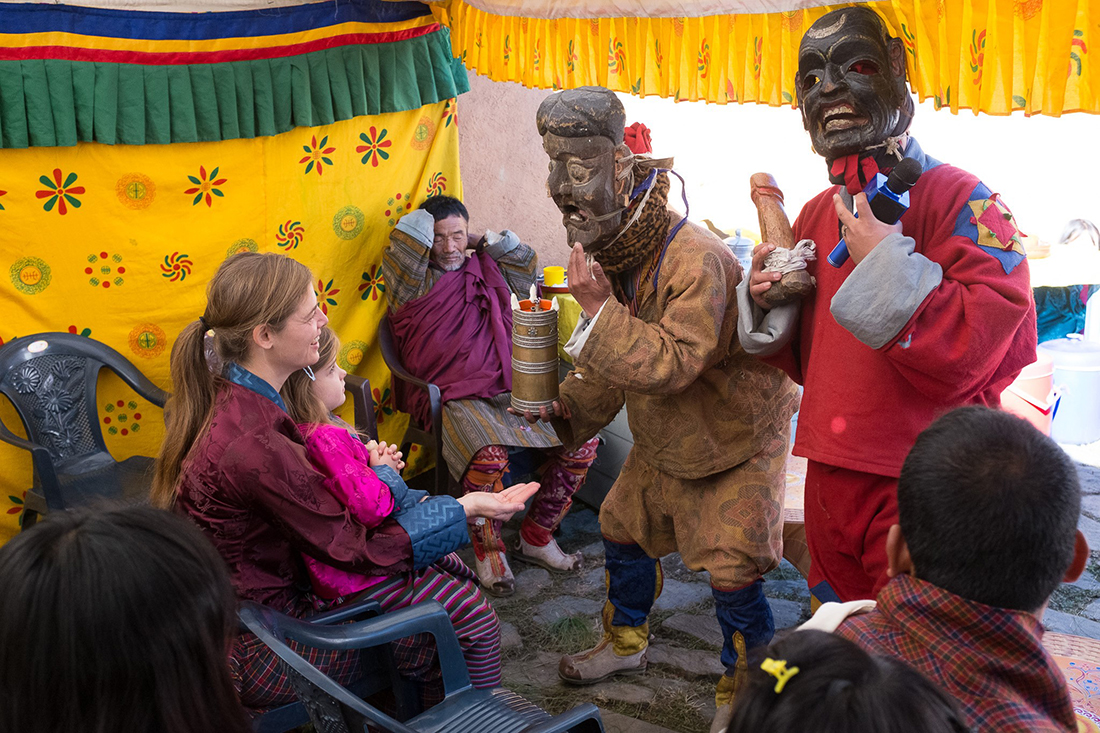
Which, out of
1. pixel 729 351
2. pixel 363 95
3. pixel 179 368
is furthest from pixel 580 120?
pixel 363 95

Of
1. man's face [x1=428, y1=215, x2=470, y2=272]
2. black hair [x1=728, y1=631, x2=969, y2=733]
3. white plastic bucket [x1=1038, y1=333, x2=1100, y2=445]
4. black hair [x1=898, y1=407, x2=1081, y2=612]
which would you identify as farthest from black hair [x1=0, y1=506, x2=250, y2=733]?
white plastic bucket [x1=1038, y1=333, x2=1100, y2=445]

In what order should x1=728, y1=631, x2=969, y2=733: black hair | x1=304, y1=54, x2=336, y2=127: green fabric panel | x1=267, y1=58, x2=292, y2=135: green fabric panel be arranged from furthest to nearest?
x1=304, y1=54, x2=336, y2=127: green fabric panel
x1=267, y1=58, x2=292, y2=135: green fabric panel
x1=728, y1=631, x2=969, y2=733: black hair

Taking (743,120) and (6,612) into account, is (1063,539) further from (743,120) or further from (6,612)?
(743,120)

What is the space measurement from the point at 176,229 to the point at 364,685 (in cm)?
238

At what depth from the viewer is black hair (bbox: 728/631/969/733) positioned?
37.8 inches

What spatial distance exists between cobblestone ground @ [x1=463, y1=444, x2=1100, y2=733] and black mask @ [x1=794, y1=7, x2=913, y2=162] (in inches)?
75.1

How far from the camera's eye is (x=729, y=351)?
8.34 feet

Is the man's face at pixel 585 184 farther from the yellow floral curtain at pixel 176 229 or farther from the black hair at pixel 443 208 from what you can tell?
the yellow floral curtain at pixel 176 229

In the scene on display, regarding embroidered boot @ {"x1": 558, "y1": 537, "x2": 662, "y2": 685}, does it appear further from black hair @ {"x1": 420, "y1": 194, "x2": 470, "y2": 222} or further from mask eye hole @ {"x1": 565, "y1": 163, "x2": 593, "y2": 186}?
black hair @ {"x1": 420, "y1": 194, "x2": 470, "y2": 222}

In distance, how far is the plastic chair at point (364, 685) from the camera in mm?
2160

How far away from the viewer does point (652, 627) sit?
350 centimetres

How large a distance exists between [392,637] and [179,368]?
0.88m

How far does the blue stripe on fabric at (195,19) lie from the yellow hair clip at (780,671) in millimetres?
3611

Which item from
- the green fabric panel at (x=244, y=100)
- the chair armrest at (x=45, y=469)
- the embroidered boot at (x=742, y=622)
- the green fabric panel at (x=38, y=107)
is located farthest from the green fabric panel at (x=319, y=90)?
the embroidered boot at (x=742, y=622)
